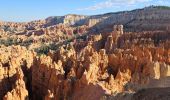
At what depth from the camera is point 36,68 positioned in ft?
137

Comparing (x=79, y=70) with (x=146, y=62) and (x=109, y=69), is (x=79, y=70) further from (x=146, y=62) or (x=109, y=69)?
(x=146, y=62)

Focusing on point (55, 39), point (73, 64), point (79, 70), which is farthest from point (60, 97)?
point (55, 39)

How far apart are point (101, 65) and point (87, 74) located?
683 cm

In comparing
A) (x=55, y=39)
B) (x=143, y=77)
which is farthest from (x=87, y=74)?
(x=55, y=39)

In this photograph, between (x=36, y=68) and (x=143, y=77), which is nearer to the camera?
(x=143, y=77)

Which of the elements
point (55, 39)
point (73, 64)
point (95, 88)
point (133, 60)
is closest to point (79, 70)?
point (73, 64)

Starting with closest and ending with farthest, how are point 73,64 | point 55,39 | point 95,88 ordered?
1. point 95,88
2. point 73,64
3. point 55,39

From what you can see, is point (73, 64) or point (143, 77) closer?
point (143, 77)

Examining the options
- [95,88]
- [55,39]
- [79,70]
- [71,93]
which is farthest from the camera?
[55,39]

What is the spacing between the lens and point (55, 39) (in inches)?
4190

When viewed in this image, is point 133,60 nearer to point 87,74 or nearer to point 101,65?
point 101,65

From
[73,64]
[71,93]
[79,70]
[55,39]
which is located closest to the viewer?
[71,93]

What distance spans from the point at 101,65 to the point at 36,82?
6788 mm

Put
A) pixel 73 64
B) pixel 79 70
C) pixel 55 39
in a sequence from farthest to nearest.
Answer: pixel 55 39 → pixel 73 64 → pixel 79 70
